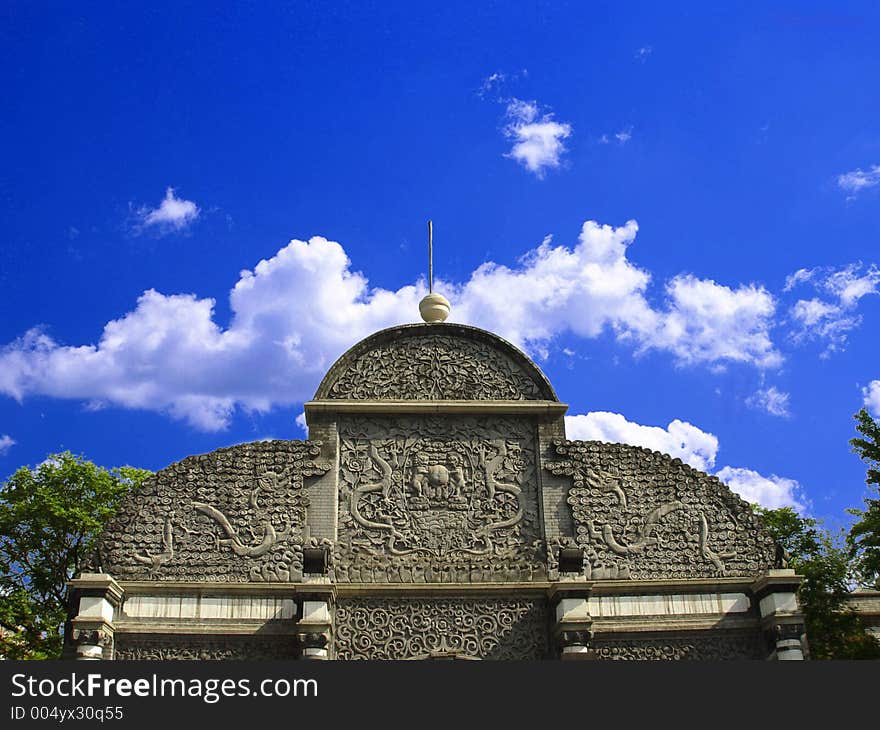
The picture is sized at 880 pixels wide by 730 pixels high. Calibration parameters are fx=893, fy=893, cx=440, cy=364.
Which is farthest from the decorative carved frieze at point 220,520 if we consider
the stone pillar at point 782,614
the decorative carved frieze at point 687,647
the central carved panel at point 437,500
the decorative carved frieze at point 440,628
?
the stone pillar at point 782,614

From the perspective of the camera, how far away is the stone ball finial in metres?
14.8

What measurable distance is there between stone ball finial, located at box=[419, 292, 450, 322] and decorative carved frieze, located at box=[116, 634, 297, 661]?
5552mm

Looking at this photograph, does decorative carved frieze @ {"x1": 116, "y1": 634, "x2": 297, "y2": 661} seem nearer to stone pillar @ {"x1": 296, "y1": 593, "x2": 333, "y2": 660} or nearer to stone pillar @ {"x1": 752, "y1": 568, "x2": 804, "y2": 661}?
stone pillar @ {"x1": 296, "y1": 593, "x2": 333, "y2": 660}

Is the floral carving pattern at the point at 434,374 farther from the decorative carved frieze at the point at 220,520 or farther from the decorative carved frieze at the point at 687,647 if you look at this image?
the decorative carved frieze at the point at 687,647

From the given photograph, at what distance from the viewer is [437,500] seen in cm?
1325

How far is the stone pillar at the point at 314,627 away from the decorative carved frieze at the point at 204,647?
44 centimetres

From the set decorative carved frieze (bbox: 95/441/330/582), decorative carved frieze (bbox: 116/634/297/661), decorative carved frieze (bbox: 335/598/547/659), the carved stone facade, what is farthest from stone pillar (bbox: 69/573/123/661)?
decorative carved frieze (bbox: 335/598/547/659)

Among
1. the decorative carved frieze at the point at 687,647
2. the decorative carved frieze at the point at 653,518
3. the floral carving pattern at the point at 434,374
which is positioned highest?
the floral carving pattern at the point at 434,374

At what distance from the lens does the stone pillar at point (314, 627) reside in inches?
468

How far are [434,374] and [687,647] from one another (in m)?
5.46

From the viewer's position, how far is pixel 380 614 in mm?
12570

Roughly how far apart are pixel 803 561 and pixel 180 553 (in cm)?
1235

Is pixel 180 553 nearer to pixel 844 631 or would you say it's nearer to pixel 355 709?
pixel 355 709

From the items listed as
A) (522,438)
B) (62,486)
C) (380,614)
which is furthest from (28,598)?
(522,438)
